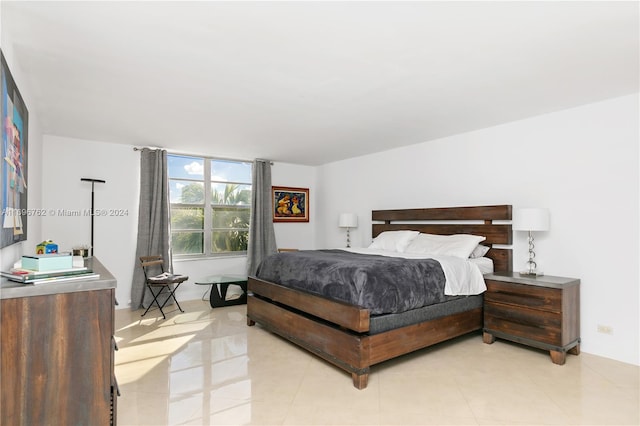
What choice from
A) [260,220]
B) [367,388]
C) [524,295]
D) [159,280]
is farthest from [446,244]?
[159,280]

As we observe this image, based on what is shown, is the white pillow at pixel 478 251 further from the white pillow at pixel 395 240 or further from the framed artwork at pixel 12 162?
the framed artwork at pixel 12 162

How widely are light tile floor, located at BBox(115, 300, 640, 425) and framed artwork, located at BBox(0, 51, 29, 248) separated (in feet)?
4.48

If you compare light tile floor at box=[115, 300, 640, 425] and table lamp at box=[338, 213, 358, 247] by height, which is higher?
table lamp at box=[338, 213, 358, 247]

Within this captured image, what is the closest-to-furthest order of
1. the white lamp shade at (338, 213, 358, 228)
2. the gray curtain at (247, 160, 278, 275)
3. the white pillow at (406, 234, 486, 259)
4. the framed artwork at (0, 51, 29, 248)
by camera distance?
1. the framed artwork at (0, 51, 29, 248)
2. the white pillow at (406, 234, 486, 259)
3. the white lamp shade at (338, 213, 358, 228)
4. the gray curtain at (247, 160, 278, 275)

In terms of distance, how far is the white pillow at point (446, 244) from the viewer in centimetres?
408

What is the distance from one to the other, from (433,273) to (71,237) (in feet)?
15.1

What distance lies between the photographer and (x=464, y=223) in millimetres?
4574

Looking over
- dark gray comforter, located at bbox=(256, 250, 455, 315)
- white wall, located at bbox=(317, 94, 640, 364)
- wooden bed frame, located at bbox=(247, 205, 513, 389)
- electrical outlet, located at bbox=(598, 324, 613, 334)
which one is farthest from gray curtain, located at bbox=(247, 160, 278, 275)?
electrical outlet, located at bbox=(598, 324, 613, 334)

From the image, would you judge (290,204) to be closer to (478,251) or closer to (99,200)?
(99,200)

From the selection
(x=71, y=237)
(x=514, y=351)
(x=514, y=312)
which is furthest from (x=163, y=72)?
(x=514, y=351)

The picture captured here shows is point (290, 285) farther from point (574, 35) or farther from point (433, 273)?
point (574, 35)

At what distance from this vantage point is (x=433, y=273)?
11.3 ft

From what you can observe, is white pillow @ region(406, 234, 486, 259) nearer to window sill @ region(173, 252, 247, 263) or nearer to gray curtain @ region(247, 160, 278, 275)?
gray curtain @ region(247, 160, 278, 275)

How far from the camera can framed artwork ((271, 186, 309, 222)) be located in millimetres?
6754
